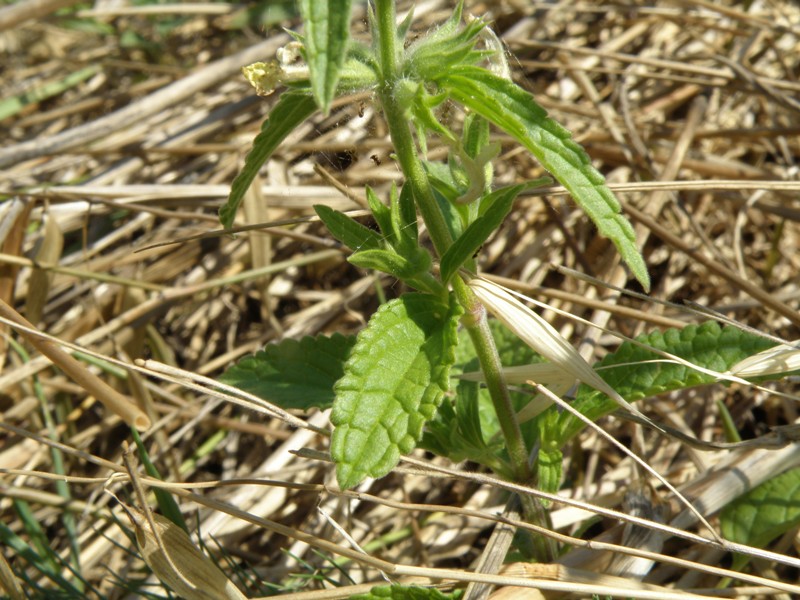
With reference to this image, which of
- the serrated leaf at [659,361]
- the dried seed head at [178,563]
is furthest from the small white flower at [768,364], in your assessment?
the dried seed head at [178,563]

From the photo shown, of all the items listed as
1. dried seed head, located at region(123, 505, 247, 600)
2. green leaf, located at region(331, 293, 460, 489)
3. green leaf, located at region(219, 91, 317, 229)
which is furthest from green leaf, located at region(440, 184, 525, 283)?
dried seed head, located at region(123, 505, 247, 600)

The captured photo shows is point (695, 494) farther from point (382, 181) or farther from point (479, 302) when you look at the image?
point (382, 181)

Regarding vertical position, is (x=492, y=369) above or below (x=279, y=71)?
below

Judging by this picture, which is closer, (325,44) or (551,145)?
(325,44)

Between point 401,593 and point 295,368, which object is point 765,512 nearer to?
point 401,593

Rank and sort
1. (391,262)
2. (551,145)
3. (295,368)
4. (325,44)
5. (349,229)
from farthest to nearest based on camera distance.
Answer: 1. (295,368)
2. (349,229)
3. (391,262)
4. (551,145)
5. (325,44)

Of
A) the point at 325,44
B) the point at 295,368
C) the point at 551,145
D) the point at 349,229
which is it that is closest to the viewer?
the point at 325,44

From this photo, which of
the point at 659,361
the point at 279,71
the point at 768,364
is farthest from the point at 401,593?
the point at 279,71

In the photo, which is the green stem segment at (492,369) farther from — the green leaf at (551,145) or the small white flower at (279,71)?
the small white flower at (279,71)
